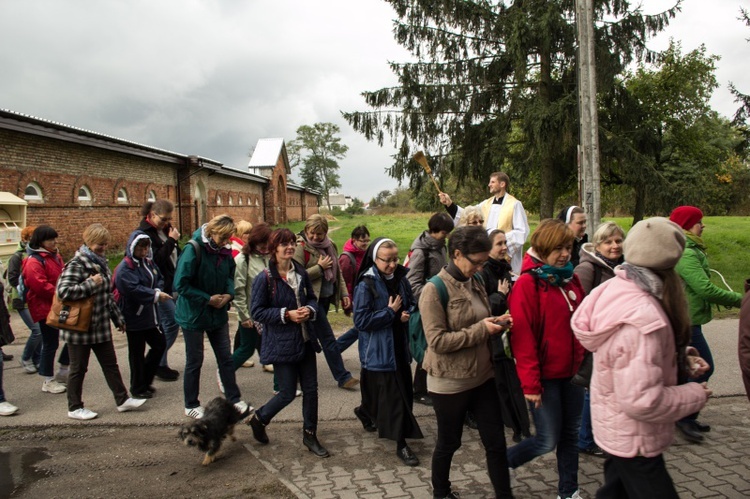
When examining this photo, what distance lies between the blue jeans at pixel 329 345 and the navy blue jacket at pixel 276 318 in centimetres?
101

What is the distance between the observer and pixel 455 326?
10.6ft

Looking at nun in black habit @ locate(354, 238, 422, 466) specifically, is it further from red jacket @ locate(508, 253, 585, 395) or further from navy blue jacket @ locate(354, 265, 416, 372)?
red jacket @ locate(508, 253, 585, 395)

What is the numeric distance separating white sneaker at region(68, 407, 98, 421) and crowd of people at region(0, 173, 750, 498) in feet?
0.08

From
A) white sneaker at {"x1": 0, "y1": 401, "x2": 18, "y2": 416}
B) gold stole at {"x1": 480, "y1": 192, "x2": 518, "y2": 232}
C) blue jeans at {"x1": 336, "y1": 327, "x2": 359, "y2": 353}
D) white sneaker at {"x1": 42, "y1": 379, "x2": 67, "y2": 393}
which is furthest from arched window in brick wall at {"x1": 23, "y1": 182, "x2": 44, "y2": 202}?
gold stole at {"x1": 480, "y1": 192, "x2": 518, "y2": 232}

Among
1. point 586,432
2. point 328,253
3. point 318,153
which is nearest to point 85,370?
point 328,253

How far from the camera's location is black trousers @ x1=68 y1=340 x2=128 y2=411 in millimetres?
4949

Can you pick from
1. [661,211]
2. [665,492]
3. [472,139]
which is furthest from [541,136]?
[665,492]

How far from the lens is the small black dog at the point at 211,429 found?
4.01 metres

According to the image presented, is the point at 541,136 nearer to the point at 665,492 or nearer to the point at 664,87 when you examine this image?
the point at 664,87

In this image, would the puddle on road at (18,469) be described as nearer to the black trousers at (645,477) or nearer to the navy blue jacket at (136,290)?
the navy blue jacket at (136,290)

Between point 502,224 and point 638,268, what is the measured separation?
390cm

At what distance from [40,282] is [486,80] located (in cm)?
1350

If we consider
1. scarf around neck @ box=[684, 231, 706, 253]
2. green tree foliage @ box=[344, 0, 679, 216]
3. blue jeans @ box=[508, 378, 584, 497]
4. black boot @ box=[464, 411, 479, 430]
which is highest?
green tree foliage @ box=[344, 0, 679, 216]

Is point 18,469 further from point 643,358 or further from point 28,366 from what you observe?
point 643,358
